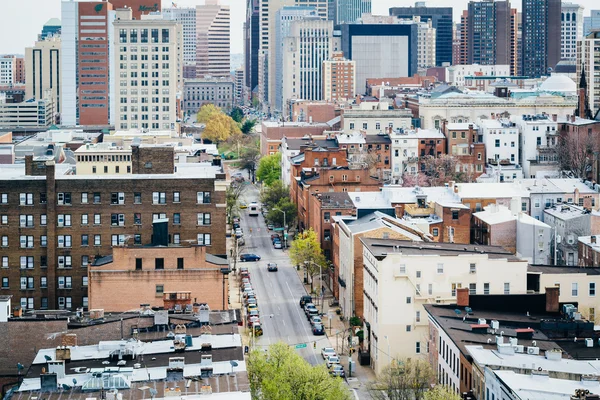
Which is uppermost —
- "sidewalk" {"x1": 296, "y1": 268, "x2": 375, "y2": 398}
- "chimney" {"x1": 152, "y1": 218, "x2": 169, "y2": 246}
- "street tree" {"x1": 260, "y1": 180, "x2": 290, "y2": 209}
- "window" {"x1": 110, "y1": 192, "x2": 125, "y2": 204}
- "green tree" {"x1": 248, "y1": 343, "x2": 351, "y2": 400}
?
"window" {"x1": 110, "y1": 192, "x2": 125, "y2": 204}

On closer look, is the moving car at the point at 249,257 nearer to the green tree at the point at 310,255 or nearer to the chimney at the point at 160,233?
the green tree at the point at 310,255

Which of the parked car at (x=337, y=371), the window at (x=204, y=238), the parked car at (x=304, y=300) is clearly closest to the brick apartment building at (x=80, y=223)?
the window at (x=204, y=238)

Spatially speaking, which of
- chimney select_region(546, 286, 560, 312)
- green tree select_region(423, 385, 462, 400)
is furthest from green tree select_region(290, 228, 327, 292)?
green tree select_region(423, 385, 462, 400)

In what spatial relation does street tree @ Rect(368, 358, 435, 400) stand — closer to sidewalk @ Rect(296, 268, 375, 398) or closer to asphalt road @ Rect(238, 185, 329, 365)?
sidewalk @ Rect(296, 268, 375, 398)

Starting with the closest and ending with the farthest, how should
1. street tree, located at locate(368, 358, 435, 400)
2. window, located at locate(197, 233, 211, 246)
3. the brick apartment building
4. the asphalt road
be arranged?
street tree, located at locate(368, 358, 435, 400), the asphalt road, the brick apartment building, window, located at locate(197, 233, 211, 246)

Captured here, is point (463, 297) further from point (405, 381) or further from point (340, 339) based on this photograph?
point (340, 339)

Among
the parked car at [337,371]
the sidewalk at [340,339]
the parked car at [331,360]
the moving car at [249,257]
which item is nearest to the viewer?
the parked car at [337,371]

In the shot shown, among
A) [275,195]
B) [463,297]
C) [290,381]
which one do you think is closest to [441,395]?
[290,381]
